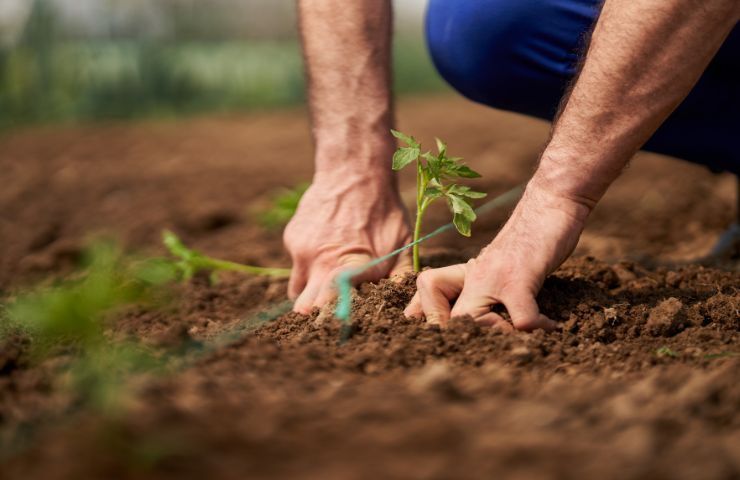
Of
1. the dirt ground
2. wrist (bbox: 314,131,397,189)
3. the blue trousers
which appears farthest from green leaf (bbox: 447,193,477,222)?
the blue trousers

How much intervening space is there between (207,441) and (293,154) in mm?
5012

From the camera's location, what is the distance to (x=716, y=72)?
92.7 inches

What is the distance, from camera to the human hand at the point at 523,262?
1565 mm

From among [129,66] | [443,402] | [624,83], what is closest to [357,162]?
[624,83]

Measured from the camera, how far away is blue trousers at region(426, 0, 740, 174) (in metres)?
2.35

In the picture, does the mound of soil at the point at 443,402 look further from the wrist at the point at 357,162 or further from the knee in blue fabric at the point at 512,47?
the knee in blue fabric at the point at 512,47

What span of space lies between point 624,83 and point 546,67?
905 millimetres

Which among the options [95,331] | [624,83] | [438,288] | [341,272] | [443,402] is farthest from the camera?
[341,272]

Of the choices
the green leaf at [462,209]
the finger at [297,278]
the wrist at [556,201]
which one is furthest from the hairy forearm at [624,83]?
the finger at [297,278]

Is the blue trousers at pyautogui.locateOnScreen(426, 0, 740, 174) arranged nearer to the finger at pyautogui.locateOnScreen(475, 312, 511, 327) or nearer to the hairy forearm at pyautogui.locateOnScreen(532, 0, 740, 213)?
the hairy forearm at pyautogui.locateOnScreen(532, 0, 740, 213)

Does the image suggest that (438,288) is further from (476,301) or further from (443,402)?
(443,402)

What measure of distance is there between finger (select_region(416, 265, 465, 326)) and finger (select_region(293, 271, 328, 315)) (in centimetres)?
28

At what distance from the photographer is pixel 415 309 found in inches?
66.5

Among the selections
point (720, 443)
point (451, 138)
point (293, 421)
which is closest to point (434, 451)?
point (293, 421)
